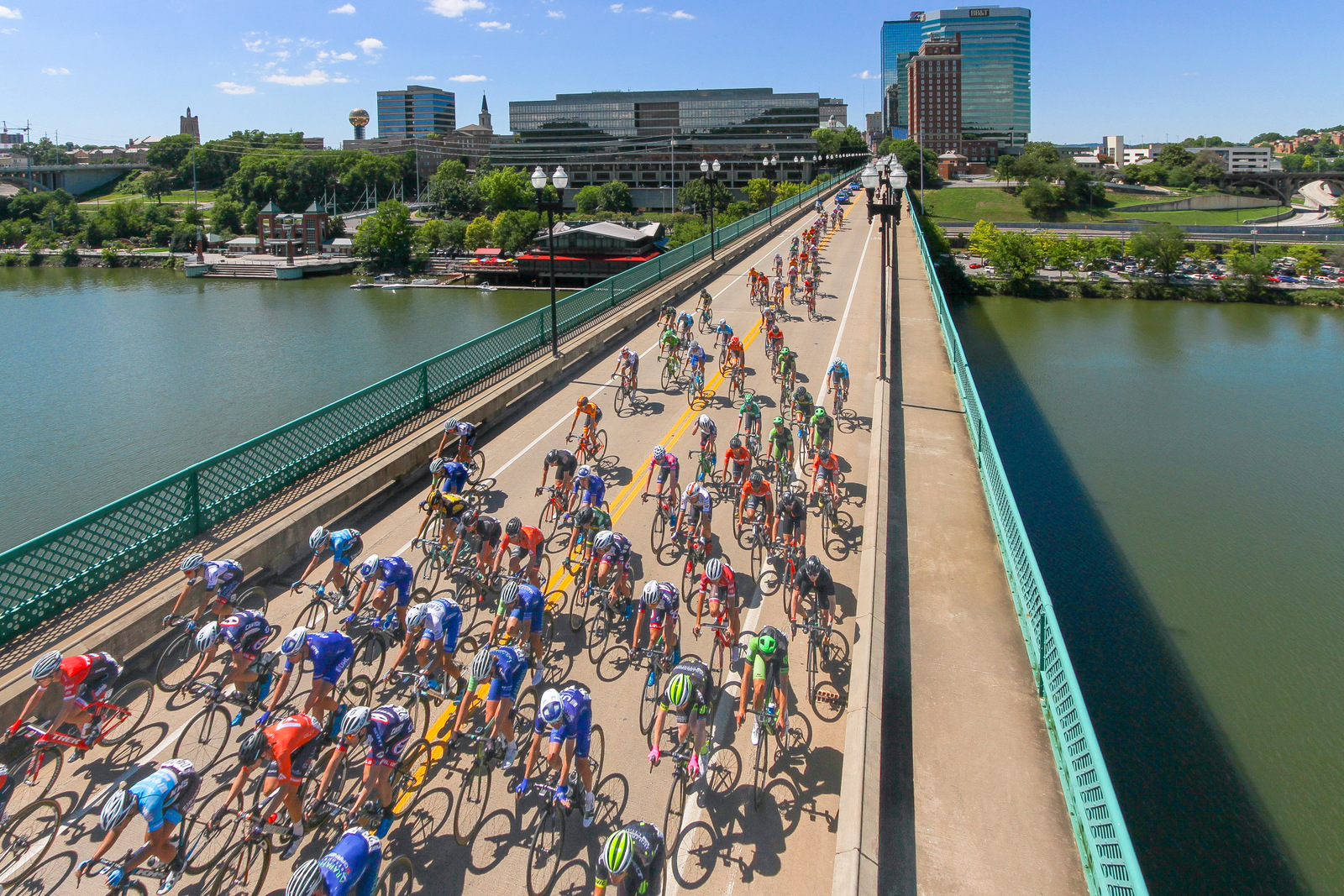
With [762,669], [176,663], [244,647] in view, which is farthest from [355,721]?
[176,663]

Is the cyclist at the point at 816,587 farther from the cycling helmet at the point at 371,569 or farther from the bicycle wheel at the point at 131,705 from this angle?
the bicycle wheel at the point at 131,705

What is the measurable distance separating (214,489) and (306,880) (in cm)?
747

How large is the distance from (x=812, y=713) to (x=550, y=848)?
116 inches

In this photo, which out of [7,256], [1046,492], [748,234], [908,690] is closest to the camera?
[908,690]

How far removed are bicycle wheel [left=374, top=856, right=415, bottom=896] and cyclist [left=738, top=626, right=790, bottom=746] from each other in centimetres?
280

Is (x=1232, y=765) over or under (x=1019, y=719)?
under

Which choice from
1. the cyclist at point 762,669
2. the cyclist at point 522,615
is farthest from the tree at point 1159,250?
the cyclist at point 522,615

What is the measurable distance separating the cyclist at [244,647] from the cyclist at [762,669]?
4405 millimetres

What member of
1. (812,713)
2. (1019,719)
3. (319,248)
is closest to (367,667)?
(812,713)

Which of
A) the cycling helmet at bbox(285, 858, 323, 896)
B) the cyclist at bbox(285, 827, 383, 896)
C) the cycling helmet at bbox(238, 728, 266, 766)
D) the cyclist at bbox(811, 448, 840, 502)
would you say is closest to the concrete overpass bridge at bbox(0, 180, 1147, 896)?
the cyclist at bbox(811, 448, 840, 502)

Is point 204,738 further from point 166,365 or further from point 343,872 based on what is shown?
point 166,365

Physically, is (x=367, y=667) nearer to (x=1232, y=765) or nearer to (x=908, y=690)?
(x=908, y=690)

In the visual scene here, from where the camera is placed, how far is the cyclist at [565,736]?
20.2ft

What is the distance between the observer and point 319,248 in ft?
378
